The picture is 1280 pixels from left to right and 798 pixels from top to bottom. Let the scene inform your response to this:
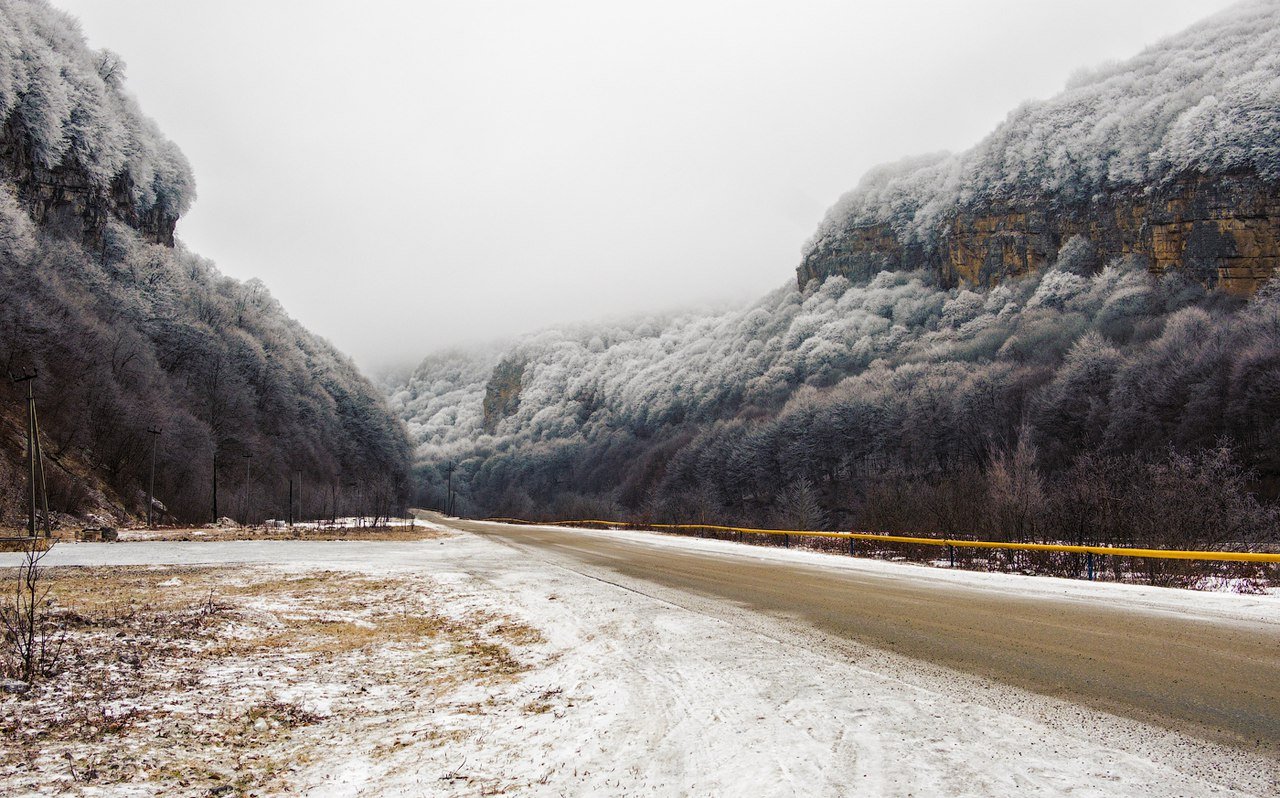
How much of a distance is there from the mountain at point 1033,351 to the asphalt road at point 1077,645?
425 inches

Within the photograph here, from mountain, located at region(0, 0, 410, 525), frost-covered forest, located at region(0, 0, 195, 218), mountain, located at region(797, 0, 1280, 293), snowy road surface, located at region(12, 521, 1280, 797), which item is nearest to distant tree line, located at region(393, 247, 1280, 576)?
mountain, located at region(797, 0, 1280, 293)

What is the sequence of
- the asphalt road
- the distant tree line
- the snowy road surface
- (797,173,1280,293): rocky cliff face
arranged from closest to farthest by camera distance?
the snowy road surface, the asphalt road, the distant tree line, (797,173,1280,293): rocky cliff face

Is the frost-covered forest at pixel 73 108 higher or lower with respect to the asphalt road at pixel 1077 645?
higher

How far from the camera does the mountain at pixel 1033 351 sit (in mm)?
33906

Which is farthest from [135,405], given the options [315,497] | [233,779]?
[233,779]

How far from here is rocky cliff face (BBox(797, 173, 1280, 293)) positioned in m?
66.6

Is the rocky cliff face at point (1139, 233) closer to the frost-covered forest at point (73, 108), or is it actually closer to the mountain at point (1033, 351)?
the mountain at point (1033, 351)

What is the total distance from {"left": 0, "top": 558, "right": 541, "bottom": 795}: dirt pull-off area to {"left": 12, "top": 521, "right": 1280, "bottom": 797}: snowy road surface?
0.55m

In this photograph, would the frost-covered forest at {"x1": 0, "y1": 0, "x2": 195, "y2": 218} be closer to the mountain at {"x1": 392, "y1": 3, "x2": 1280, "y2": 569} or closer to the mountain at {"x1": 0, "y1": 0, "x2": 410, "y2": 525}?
the mountain at {"x1": 0, "y1": 0, "x2": 410, "y2": 525}

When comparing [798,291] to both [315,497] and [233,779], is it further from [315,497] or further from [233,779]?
[233,779]

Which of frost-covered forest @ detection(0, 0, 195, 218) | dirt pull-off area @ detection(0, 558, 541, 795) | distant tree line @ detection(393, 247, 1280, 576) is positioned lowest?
dirt pull-off area @ detection(0, 558, 541, 795)

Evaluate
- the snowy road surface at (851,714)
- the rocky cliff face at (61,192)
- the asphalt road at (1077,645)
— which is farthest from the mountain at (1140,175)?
the rocky cliff face at (61,192)

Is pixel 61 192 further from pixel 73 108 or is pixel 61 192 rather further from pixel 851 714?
pixel 851 714

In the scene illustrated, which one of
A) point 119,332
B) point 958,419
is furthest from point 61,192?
point 958,419
